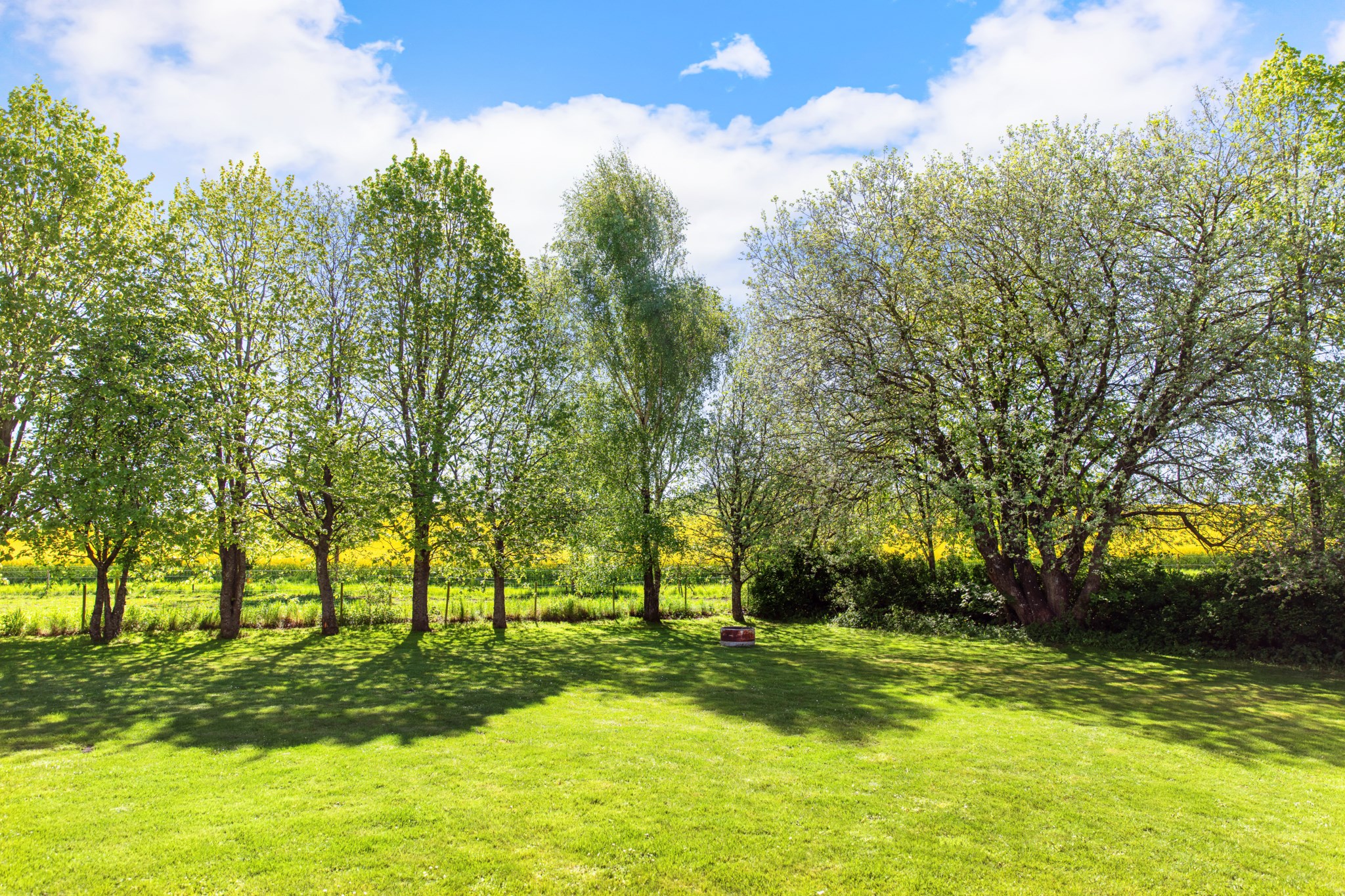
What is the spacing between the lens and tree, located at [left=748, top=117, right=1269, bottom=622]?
1755cm

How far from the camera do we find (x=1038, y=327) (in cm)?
1922

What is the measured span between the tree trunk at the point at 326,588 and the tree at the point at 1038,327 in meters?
16.6

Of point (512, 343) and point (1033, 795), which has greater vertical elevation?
point (512, 343)

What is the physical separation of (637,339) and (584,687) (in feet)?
53.4

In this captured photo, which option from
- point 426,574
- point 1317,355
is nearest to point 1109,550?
point 1317,355

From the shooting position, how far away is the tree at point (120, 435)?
782 inches

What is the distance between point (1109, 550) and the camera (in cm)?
2208

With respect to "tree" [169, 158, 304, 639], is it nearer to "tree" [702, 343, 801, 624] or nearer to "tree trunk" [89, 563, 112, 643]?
"tree trunk" [89, 563, 112, 643]

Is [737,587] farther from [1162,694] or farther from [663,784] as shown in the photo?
[663,784]

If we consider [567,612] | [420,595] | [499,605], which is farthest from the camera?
[567,612]

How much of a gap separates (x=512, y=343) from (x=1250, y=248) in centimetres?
2251

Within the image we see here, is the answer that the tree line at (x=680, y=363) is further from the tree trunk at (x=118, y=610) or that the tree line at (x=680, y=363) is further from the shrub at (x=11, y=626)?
the shrub at (x=11, y=626)

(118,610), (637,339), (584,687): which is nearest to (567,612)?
(637,339)

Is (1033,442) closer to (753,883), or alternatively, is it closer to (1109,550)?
(1109,550)
